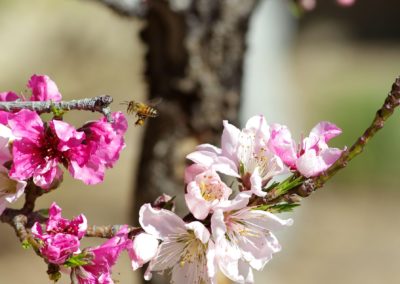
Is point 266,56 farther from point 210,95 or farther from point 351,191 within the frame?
point 351,191

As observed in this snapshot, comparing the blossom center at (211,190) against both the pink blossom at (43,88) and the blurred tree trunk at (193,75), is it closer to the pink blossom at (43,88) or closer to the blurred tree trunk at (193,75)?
the pink blossom at (43,88)

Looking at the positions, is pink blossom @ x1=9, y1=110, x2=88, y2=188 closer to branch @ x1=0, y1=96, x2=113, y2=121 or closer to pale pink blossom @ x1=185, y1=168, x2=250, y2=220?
branch @ x1=0, y1=96, x2=113, y2=121

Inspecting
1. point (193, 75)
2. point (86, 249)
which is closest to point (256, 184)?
point (86, 249)

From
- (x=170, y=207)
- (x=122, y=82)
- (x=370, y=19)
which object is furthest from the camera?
(x=370, y=19)

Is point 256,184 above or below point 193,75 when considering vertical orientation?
above

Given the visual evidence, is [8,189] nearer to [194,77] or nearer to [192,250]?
[192,250]

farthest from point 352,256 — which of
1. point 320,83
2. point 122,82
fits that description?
point 320,83
